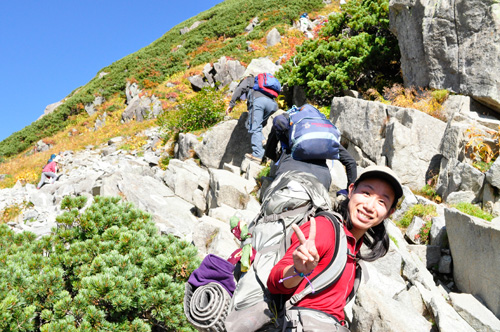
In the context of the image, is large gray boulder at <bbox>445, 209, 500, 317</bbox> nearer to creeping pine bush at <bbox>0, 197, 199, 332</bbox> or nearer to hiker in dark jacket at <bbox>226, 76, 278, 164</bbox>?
creeping pine bush at <bbox>0, 197, 199, 332</bbox>

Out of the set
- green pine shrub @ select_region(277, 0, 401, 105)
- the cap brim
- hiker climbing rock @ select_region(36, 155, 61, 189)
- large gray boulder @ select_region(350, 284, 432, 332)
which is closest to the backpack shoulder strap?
the cap brim

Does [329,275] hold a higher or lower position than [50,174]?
lower

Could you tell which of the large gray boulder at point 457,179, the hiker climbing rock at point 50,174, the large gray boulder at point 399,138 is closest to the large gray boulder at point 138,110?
the hiker climbing rock at point 50,174

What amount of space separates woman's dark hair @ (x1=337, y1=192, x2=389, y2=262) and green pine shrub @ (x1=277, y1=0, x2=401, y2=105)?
28.7ft

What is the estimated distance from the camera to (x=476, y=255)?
440 cm

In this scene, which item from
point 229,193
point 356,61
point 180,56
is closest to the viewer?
point 229,193

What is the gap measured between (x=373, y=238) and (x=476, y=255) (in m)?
2.92

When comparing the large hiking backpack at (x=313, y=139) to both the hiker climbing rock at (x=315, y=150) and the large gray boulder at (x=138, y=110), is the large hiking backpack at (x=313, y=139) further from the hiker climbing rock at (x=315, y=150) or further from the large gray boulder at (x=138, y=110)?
the large gray boulder at (x=138, y=110)

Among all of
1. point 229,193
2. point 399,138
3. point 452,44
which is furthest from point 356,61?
point 229,193

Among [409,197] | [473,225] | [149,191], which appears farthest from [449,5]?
[149,191]

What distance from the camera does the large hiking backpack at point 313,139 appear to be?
4.24 metres

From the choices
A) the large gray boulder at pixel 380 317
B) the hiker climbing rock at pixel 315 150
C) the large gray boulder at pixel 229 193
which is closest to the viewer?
the large gray boulder at pixel 380 317

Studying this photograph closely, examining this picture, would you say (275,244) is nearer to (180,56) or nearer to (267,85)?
(267,85)

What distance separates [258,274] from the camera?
2172 millimetres
